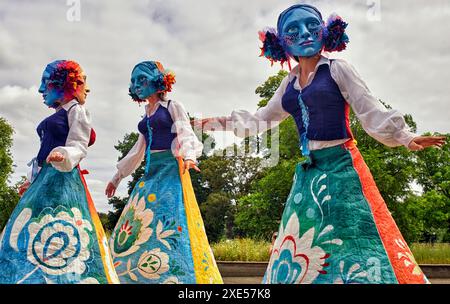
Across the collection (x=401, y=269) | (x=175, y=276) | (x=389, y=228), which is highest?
(x=389, y=228)

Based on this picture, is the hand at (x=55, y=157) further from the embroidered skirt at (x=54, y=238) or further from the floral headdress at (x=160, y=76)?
the floral headdress at (x=160, y=76)

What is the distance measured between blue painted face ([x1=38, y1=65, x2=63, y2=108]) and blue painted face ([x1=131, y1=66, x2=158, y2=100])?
57.3 inches

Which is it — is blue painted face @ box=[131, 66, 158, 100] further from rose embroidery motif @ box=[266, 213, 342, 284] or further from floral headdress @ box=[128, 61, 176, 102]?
rose embroidery motif @ box=[266, 213, 342, 284]

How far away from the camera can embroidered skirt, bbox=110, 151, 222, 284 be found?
511cm

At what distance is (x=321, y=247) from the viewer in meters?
3.38

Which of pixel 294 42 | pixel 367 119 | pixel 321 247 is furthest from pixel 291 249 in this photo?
pixel 294 42

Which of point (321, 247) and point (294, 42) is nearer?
point (321, 247)

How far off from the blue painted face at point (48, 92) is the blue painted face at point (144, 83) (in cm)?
146

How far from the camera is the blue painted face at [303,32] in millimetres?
3926

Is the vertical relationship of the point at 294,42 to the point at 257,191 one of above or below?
above

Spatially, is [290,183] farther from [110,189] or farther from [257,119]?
[257,119]

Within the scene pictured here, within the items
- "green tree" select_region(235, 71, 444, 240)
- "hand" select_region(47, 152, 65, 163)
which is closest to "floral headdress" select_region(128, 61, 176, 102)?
"hand" select_region(47, 152, 65, 163)
